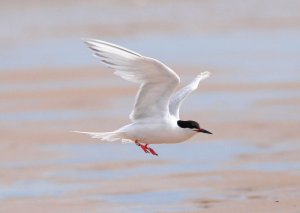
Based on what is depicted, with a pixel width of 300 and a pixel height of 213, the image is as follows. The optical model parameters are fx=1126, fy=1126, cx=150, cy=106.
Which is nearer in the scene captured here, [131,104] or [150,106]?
[150,106]

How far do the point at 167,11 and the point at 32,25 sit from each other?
2936 millimetres

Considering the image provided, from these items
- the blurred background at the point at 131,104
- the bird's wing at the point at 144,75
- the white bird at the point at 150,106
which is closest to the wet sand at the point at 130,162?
the blurred background at the point at 131,104

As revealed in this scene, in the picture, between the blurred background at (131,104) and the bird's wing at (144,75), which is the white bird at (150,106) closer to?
the bird's wing at (144,75)

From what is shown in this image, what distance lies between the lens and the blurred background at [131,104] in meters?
12.1

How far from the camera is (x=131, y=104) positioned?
16766 mm

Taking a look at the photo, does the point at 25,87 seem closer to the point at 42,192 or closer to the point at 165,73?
the point at 42,192

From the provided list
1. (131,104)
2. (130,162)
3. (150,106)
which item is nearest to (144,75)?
(150,106)

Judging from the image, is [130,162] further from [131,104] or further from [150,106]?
[131,104]

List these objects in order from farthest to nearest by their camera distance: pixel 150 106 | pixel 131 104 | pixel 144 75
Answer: pixel 131 104 < pixel 150 106 < pixel 144 75

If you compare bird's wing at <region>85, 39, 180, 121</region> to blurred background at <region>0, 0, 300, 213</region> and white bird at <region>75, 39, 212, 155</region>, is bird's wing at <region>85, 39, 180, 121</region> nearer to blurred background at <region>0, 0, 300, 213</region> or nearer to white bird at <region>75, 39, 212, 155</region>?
white bird at <region>75, 39, 212, 155</region>

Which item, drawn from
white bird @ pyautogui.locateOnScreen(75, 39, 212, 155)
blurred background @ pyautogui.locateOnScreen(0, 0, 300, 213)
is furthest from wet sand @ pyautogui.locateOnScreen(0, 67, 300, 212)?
white bird @ pyautogui.locateOnScreen(75, 39, 212, 155)

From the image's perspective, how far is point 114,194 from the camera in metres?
12.1

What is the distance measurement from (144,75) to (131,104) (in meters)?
6.37

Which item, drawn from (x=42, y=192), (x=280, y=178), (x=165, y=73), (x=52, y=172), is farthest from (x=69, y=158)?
(x=165, y=73)
